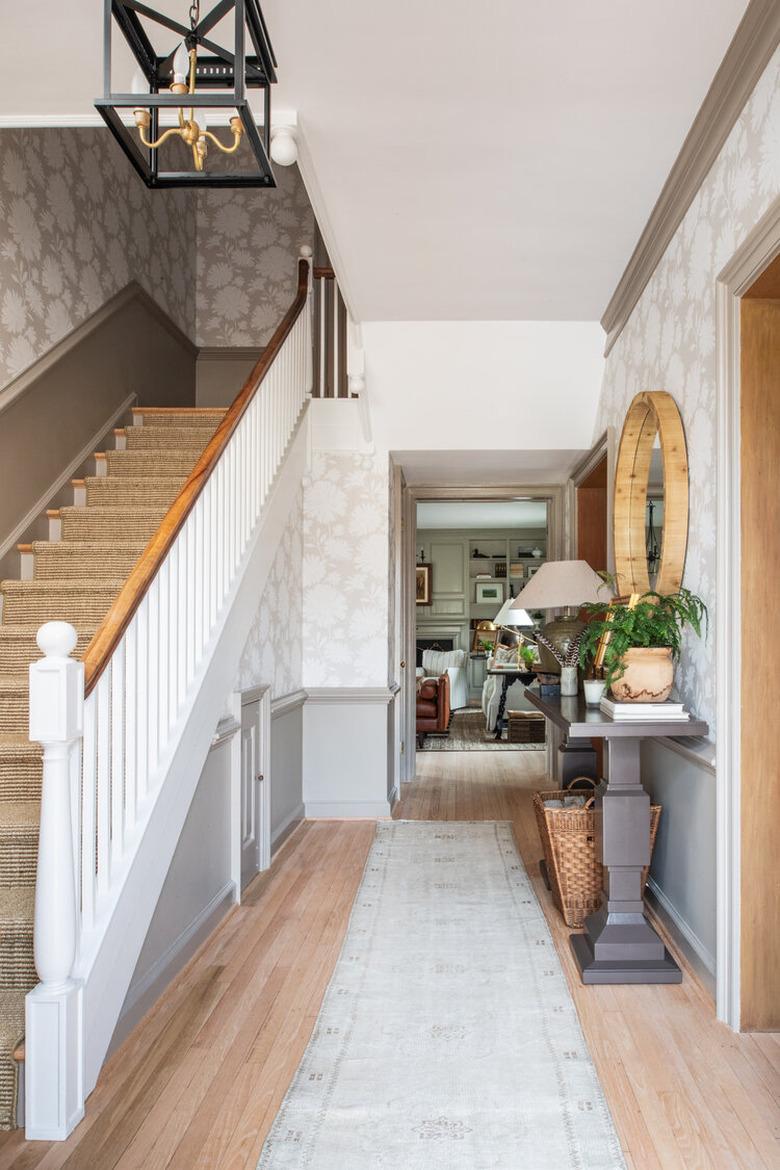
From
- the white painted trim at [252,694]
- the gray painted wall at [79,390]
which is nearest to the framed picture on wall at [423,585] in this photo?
the gray painted wall at [79,390]

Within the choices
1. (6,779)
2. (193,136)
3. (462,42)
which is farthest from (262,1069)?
(462,42)

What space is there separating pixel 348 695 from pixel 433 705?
3.23m

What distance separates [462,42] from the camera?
2453mm

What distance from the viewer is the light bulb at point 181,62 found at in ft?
5.82

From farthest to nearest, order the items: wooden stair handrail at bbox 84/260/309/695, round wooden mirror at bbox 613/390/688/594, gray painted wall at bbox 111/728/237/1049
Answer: round wooden mirror at bbox 613/390/688/594 < gray painted wall at bbox 111/728/237/1049 < wooden stair handrail at bbox 84/260/309/695

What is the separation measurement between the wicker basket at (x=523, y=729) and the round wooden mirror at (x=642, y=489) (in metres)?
4.78

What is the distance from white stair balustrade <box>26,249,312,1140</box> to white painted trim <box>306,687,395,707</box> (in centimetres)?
190

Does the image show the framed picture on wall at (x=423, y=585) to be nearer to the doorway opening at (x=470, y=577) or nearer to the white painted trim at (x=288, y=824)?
the doorway opening at (x=470, y=577)

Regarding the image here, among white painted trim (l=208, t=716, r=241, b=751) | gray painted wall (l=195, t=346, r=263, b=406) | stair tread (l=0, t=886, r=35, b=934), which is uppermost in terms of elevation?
gray painted wall (l=195, t=346, r=263, b=406)

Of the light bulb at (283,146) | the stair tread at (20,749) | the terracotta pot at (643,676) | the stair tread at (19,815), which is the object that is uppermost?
the light bulb at (283,146)

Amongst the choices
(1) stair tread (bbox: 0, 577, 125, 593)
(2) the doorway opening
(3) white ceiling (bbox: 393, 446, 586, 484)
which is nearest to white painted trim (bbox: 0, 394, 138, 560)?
(1) stair tread (bbox: 0, 577, 125, 593)

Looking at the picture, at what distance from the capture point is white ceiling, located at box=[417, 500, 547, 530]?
36.5 feet

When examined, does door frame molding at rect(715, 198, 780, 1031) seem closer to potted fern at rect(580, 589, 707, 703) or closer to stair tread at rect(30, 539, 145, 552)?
potted fern at rect(580, 589, 707, 703)

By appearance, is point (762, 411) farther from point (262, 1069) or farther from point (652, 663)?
point (262, 1069)
